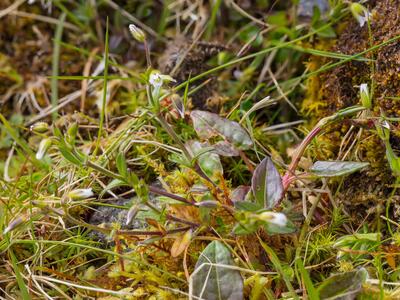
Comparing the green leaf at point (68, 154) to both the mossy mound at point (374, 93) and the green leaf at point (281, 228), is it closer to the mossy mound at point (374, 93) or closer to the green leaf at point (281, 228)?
the green leaf at point (281, 228)

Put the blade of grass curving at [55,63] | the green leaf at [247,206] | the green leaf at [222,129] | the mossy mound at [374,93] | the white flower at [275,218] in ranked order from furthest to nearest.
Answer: the blade of grass curving at [55,63], the mossy mound at [374,93], the green leaf at [222,129], the green leaf at [247,206], the white flower at [275,218]

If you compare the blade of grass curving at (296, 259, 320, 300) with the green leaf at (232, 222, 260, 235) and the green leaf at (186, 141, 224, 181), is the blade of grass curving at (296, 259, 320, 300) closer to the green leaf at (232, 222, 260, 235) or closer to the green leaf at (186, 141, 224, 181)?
→ the green leaf at (232, 222, 260, 235)

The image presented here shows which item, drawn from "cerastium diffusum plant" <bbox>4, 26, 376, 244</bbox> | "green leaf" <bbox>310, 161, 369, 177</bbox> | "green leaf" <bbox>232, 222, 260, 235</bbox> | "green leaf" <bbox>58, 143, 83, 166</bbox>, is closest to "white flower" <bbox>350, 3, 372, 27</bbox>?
"cerastium diffusum plant" <bbox>4, 26, 376, 244</bbox>

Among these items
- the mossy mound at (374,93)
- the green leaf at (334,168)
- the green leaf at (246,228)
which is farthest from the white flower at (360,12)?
the green leaf at (246,228)

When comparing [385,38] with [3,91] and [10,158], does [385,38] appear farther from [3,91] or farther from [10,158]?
[3,91]

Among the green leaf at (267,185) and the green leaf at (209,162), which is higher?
the green leaf at (267,185)

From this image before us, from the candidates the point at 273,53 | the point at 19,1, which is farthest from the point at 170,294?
the point at 19,1

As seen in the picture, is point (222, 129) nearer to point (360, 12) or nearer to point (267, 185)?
point (267, 185)

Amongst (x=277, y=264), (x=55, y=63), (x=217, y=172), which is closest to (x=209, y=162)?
(x=217, y=172)
